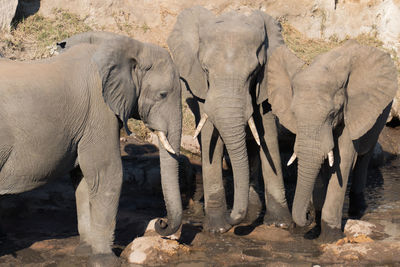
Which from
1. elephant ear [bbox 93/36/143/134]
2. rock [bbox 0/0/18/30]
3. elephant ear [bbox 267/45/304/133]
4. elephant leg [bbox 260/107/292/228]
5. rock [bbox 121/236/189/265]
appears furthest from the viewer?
rock [bbox 0/0/18/30]

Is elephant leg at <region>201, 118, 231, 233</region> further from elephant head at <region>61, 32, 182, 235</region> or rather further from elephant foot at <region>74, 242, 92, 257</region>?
elephant foot at <region>74, 242, 92, 257</region>

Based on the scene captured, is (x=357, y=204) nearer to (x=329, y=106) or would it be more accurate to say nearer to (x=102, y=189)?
(x=329, y=106)

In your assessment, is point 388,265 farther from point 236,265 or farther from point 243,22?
point 243,22

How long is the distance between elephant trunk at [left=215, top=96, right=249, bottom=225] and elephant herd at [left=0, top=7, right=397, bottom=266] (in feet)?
0.04

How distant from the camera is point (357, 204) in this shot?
8.52 meters

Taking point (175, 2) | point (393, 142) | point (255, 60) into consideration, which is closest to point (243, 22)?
point (255, 60)

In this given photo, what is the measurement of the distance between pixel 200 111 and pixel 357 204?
2.51m

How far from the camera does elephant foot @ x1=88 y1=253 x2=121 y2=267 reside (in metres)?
6.14

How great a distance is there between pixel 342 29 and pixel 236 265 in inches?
396

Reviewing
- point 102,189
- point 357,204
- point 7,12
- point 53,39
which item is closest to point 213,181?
point 102,189

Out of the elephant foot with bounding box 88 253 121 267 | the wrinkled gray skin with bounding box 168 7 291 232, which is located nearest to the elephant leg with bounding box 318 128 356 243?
the wrinkled gray skin with bounding box 168 7 291 232

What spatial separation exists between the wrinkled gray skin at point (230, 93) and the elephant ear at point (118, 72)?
117 centimetres

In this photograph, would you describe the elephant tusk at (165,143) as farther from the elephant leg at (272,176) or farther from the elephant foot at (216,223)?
the elephant leg at (272,176)

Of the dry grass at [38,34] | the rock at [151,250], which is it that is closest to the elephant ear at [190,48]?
the rock at [151,250]
